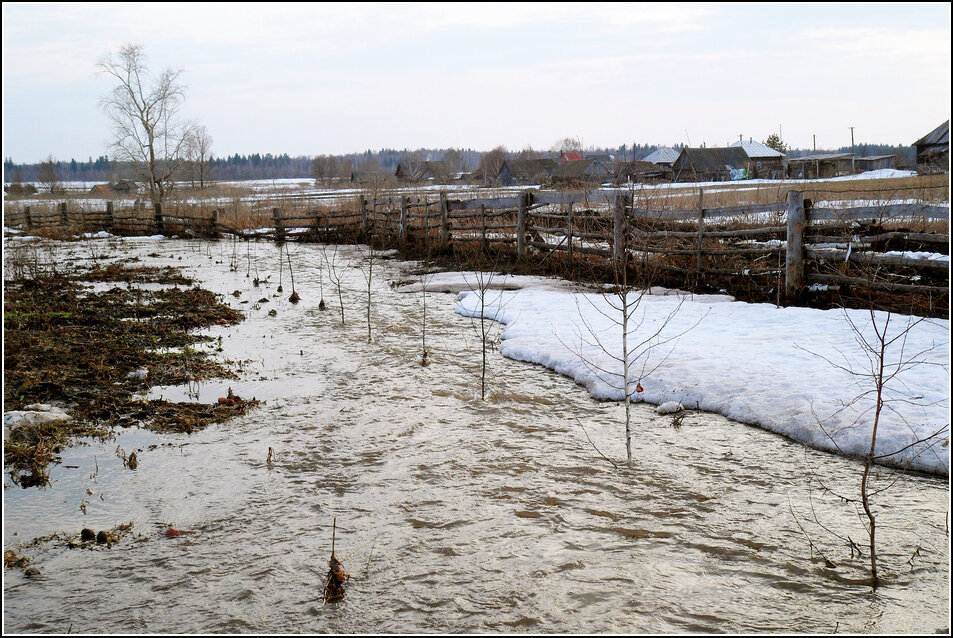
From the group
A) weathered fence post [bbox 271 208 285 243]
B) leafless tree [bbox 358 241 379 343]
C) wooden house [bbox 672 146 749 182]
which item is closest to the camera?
leafless tree [bbox 358 241 379 343]

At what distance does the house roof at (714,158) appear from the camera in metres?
58.4

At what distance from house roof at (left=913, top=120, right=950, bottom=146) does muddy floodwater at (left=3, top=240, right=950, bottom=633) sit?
4684cm

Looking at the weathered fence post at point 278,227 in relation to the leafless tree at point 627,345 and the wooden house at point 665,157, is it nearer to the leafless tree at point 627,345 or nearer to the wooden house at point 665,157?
the leafless tree at point 627,345

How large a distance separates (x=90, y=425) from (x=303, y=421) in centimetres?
184

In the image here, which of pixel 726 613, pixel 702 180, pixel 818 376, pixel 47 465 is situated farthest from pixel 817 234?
pixel 702 180

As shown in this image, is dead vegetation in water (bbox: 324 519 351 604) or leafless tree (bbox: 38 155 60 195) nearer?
dead vegetation in water (bbox: 324 519 351 604)

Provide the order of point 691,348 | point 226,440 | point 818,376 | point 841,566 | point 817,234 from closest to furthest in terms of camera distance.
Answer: point 841,566
point 226,440
point 818,376
point 691,348
point 817,234

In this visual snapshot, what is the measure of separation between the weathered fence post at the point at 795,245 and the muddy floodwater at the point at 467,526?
15.8 ft

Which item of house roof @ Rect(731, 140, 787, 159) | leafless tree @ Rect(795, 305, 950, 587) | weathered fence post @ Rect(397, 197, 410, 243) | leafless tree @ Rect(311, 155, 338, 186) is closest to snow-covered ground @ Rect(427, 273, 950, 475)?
leafless tree @ Rect(795, 305, 950, 587)

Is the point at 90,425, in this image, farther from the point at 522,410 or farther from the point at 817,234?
the point at 817,234

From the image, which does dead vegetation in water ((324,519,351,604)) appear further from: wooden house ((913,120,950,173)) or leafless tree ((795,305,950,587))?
wooden house ((913,120,950,173))

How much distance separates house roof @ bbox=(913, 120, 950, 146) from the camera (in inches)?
1679

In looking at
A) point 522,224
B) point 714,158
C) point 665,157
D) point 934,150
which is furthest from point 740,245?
point 665,157

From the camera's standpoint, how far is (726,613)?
3.27 meters
